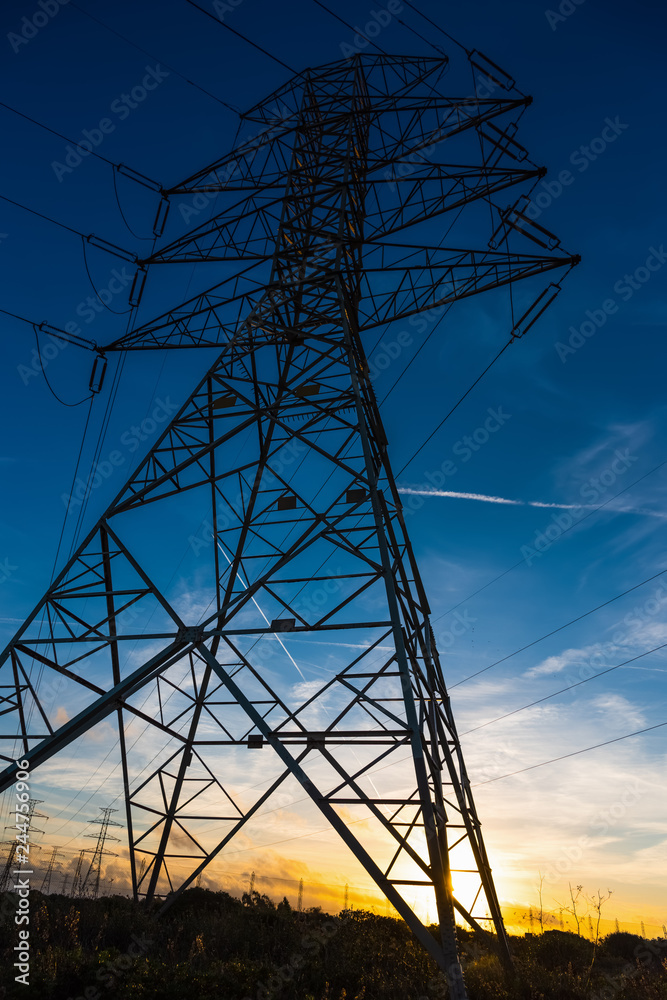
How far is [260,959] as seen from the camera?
12.5 metres

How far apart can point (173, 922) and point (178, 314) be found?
1466 cm

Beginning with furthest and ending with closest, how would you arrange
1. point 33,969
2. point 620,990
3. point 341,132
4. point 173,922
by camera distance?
1. point 341,132
2. point 173,922
3. point 620,990
4. point 33,969

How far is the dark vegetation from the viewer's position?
32.0ft

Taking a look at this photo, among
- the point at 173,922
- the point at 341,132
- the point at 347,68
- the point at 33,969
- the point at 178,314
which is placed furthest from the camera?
the point at 347,68

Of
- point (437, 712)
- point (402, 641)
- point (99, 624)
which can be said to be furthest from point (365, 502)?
point (99, 624)

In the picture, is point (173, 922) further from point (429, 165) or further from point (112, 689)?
point (429, 165)

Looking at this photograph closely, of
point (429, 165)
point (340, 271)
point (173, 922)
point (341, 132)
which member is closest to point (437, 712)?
point (173, 922)

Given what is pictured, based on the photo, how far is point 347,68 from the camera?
2052 centimetres

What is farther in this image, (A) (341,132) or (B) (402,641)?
(A) (341,132)

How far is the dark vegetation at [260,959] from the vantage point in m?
9.76

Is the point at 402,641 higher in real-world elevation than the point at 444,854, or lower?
higher

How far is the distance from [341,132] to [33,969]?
21.5 meters

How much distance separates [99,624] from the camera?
13062mm

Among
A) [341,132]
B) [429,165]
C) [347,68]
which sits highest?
[347,68]
